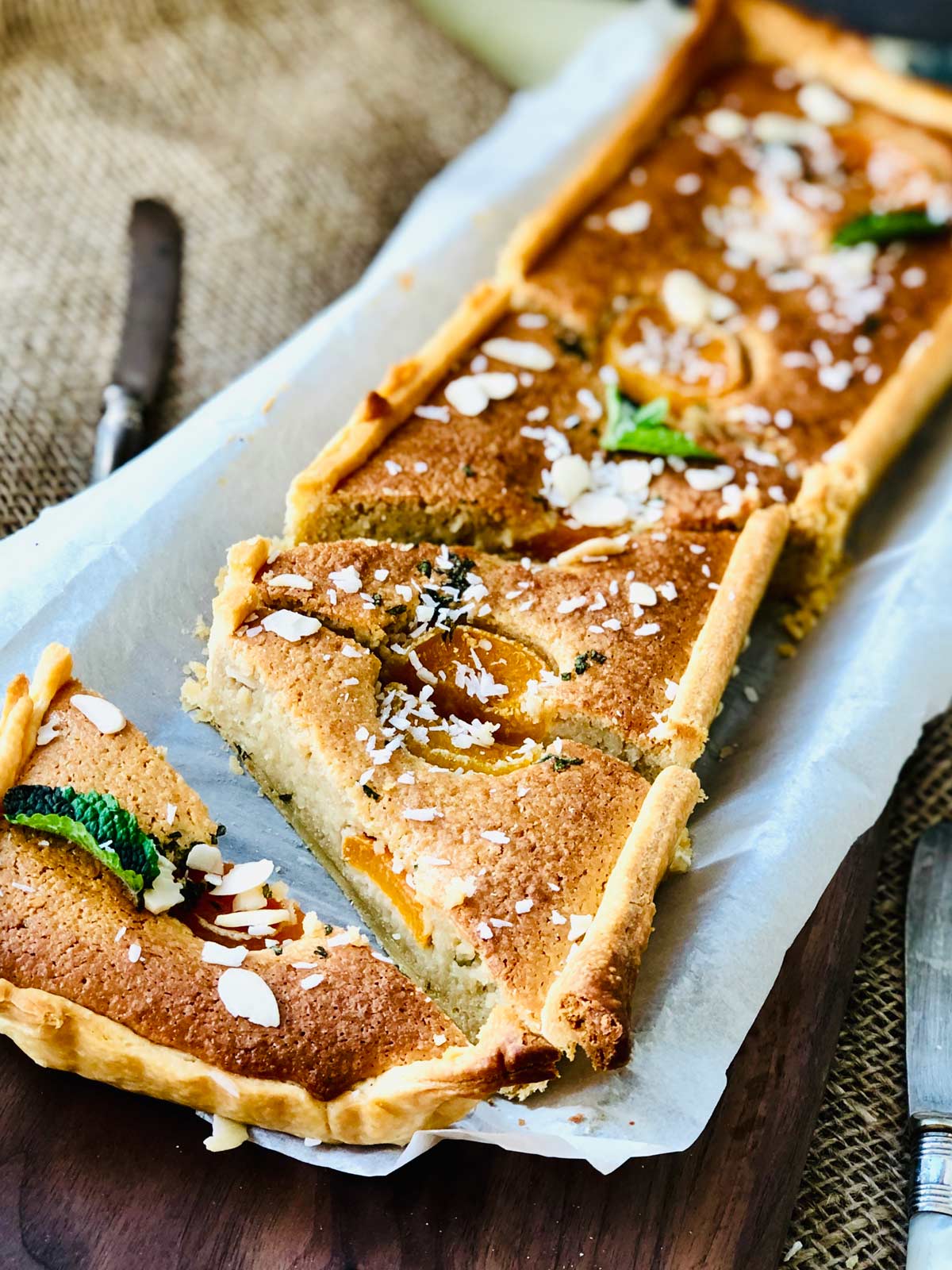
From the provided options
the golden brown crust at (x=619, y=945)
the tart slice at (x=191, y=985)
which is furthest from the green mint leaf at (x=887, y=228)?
the tart slice at (x=191, y=985)

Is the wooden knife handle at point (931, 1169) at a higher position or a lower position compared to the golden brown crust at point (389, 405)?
lower

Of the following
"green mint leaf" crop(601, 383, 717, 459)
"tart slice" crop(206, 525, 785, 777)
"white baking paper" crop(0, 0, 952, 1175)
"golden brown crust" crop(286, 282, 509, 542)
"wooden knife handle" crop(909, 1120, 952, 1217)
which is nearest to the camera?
"white baking paper" crop(0, 0, 952, 1175)

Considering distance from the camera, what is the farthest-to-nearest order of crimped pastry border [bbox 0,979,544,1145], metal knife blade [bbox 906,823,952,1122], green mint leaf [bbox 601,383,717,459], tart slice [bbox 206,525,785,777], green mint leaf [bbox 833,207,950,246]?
1. green mint leaf [bbox 833,207,950,246]
2. green mint leaf [bbox 601,383,717,459]
3. tart slice [bbox 206,525,785,777]
4. metal knife blade [bbox 906,823,952,1122]
5. crimped pastry border [bbox 0,979,544,1145]

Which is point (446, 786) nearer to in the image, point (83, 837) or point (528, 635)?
Answer: point (528, 635)

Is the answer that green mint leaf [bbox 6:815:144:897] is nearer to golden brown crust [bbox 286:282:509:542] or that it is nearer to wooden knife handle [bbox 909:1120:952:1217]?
golden brown crust [bbox 286:282:509:542]

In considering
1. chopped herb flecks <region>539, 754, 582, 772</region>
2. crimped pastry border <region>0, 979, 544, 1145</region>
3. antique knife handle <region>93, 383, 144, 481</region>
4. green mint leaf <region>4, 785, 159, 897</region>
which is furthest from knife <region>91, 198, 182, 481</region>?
crimped pastry border <region>0, 979, 544, 1145</region>

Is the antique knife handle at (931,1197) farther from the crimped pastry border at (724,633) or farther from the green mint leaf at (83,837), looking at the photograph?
the green mint leaf at (83,837)

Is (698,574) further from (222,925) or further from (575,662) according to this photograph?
(222,925)
